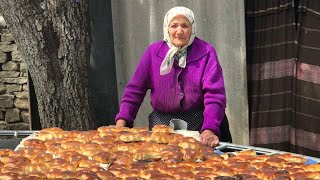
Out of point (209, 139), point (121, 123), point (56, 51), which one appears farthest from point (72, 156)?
point (56, 51)

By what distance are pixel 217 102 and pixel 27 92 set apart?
179 inches

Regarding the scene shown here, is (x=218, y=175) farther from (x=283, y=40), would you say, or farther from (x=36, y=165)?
(x=283, y=40)

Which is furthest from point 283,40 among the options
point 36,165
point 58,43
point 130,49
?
point 36,165

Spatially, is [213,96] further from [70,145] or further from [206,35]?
[206,35]

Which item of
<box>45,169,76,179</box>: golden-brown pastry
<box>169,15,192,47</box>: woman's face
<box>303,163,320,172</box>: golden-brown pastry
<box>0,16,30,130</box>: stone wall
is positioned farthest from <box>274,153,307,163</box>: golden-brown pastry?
<box>0,16,30,130</box>: stone wall

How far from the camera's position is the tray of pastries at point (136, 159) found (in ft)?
11.0

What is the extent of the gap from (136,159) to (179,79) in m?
1.24

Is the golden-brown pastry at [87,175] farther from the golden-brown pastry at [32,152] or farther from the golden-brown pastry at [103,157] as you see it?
the golden-brown pastry at [32,152]

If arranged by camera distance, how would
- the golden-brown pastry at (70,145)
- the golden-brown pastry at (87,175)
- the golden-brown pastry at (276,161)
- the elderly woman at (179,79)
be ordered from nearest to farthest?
the golden-brown pastry at (87,175) < the golden-brown pastry at (276,161) < the golden-brown pastry at (70,145) < the elderly woman at (179,79)

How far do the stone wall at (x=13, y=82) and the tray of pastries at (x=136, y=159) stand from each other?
180 inches

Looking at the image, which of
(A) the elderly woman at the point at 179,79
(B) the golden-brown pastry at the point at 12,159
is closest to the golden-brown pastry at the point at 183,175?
(B) the golden-brown pastry at the point at 12,159

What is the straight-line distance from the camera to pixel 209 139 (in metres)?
4.09

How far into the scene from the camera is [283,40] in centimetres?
691

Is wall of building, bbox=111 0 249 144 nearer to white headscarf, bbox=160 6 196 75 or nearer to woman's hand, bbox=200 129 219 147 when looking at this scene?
white headscarf, bbox=160 6 196 75
